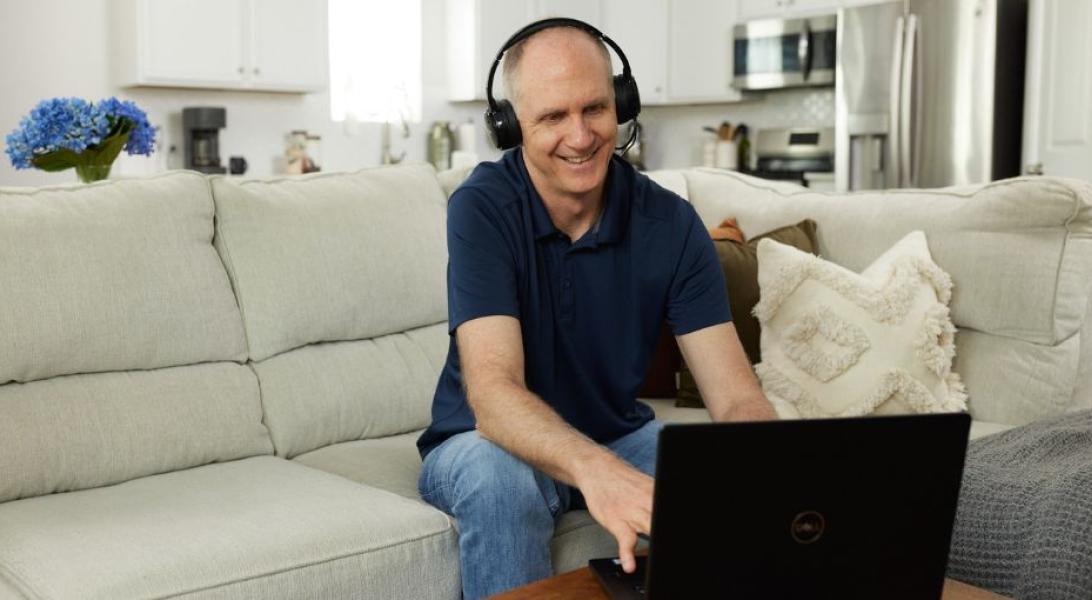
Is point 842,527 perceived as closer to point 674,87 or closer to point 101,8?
point 101,8

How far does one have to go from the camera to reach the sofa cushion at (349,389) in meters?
2.26

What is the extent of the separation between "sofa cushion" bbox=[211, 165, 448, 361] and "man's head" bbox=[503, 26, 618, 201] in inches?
25.9

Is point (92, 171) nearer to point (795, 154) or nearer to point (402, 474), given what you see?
point (402, 474)

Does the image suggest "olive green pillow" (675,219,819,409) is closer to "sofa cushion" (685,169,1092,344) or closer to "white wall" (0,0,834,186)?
"sofa cushion" (685,169,1092,344)

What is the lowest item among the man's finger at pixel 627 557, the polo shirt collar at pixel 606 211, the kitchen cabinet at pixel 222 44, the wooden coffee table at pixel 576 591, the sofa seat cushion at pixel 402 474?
the sofa seat cushion at pixel 402 474

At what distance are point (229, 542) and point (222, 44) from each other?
3.79m

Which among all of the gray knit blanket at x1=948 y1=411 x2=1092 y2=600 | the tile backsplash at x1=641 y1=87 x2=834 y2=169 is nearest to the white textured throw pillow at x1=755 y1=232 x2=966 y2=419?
the gray knit blanket at x1=948 y1=411 x2=1092 y2=600

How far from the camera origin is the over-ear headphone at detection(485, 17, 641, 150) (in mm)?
1865

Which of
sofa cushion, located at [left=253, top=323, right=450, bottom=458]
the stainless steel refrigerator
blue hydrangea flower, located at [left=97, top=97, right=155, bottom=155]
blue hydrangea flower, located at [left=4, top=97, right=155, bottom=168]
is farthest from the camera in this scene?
the stainless steel refrigerator

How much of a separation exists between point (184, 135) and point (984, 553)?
4.30 m

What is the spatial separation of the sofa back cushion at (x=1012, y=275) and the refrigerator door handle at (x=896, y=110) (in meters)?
2.52

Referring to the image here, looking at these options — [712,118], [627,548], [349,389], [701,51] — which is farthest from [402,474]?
[712,118]

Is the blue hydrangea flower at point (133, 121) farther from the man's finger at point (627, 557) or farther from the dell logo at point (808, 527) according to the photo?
the dell logo at point (808, 527)

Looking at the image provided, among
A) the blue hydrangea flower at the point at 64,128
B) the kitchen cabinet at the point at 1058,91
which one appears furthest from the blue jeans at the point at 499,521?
the kitchen cabinet at the point at 1058,91
